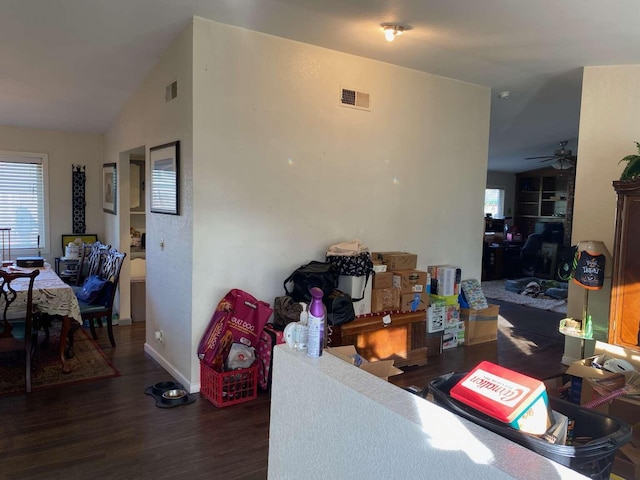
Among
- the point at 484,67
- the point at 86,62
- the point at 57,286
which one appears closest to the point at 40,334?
the point at 57,286

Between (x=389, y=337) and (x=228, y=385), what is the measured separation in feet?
4.76

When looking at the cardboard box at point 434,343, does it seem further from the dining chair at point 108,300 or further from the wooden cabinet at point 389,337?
the dining chair at point 108,300

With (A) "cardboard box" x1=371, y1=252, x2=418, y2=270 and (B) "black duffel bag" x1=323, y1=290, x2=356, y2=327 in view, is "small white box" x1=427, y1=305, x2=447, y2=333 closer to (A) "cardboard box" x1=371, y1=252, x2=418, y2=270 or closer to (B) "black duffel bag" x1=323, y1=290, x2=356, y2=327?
(A) "cardboard box" x1=371, y1=252, x2=418, y2=270

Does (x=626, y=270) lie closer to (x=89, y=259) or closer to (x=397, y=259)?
(x=397, y=259)

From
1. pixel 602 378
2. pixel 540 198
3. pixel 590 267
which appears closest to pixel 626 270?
pixel 590 267

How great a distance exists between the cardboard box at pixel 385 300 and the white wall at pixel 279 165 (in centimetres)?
54

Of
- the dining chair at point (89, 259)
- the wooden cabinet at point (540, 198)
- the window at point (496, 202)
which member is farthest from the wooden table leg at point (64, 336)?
the window at point (496, 202)

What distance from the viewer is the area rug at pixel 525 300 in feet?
22.4

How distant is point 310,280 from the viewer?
3.65m

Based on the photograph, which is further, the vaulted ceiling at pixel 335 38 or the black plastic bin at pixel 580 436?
the vaulted ceiling at pixel 335 38

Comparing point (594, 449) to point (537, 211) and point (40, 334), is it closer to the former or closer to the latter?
point (40, 334)

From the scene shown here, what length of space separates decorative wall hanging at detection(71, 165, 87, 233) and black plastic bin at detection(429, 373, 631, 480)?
586cm

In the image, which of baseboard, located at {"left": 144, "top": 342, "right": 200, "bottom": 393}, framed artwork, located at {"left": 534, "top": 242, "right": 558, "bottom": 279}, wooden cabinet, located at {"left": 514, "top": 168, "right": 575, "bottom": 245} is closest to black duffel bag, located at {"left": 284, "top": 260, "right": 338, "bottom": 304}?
baseboard, located at {"left": 144, "top": 342, "right": 200, "bottom": 393}

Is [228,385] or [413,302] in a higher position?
[413,302]
